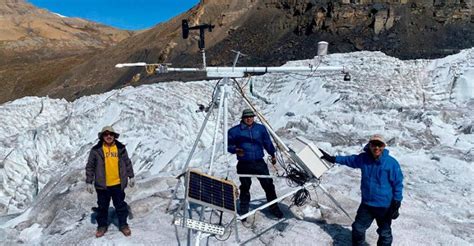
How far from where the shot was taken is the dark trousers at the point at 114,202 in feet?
19.9

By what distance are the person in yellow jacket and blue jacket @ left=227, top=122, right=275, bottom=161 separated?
134cm

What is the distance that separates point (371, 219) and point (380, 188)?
403mm

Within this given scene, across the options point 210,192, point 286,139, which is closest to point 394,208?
point 210,192

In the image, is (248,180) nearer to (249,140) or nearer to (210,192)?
(249,140)

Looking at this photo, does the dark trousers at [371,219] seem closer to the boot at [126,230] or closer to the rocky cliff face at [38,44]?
the boot at [126,230]

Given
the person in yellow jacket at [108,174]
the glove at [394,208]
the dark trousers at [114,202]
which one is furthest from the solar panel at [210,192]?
the glove at [394,208]

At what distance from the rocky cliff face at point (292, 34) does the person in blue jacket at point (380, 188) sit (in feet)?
62.2

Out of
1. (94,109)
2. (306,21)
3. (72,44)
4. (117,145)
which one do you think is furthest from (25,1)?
(117,145)

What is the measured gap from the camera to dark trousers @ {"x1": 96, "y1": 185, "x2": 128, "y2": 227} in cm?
605

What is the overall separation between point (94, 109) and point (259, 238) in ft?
33.8

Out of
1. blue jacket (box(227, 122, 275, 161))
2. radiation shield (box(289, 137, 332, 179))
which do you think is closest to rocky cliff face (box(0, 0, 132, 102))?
blue jacket (box(227, 122, 275, 161))

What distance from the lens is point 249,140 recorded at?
6.17 m

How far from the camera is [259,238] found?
5922 mm

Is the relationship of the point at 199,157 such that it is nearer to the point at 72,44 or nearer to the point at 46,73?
the point at 46,73
